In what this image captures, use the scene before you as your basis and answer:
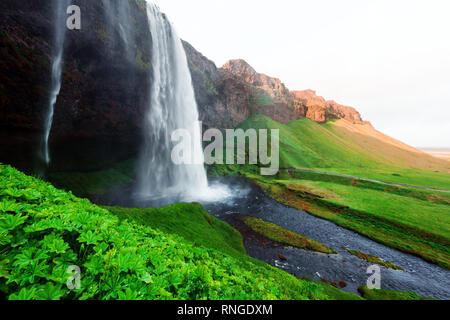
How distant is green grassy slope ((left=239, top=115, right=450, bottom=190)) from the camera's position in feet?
237

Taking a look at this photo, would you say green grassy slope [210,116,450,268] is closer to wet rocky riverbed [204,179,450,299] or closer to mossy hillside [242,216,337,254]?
wet rocky riverbed [204,179,450,299]

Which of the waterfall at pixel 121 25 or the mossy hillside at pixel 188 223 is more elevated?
the waterfall at pixel 121 25

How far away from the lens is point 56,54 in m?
21.0

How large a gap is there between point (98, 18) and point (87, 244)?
114 ft

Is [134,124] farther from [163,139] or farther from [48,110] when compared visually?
[48,110]

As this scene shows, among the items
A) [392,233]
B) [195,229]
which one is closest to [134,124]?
[195,229]

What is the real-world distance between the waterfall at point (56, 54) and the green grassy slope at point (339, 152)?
66.4m

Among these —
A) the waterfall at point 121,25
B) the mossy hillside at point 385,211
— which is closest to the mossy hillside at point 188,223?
the mossy hillside at point 385,211

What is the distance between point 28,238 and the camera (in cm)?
227

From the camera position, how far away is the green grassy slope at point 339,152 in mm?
72375

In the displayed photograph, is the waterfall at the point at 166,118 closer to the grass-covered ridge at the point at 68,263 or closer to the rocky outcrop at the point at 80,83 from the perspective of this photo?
the rocky outcrop at the point at 80,83

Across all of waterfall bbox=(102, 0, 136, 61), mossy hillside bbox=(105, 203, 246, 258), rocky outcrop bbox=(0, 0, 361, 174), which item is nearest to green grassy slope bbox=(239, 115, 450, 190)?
mossy hillside bbox=(105, 203, 246, 258)

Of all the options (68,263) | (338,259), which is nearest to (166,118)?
(338,259)

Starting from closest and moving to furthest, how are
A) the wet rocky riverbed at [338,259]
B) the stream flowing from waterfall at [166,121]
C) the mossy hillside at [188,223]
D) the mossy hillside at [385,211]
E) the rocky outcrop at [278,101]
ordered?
the mossy hillside at [188,223], the wet rocky riverbed at [338,259], the mossy hillside at [385,211], the stream flowing from waterfall at [166,121], the rocky outcrop at [278,101]
